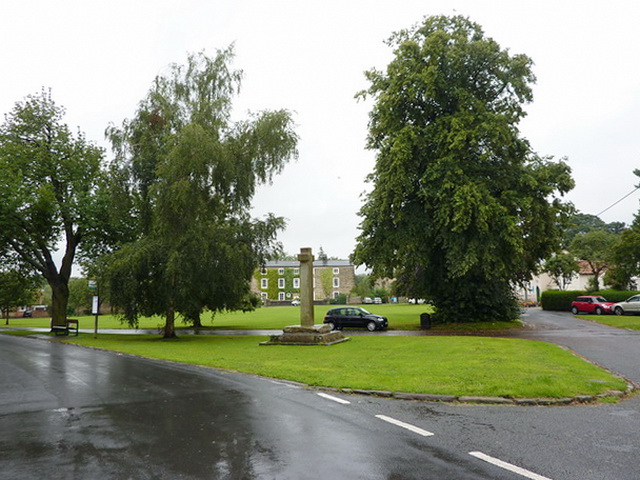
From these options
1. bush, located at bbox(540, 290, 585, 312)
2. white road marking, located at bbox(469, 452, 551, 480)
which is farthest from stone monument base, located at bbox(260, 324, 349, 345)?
bush, located at bbox(540, 290, 585, 312)

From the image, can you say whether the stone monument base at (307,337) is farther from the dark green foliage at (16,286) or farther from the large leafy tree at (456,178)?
the dark green foliage at (16,286)

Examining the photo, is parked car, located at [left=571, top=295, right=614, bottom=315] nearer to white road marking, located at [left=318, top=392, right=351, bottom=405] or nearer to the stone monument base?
the stone monument base

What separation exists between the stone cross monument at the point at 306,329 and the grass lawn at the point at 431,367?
1054 millimetres

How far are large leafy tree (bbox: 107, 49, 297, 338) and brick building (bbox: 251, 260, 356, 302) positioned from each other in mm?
71971

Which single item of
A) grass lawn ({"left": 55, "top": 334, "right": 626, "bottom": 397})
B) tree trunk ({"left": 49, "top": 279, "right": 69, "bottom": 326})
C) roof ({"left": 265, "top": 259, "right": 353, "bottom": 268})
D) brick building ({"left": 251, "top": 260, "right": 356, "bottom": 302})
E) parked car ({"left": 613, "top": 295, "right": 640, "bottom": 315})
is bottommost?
grass lawn ({"left": 55, "top": 334, "right": 626, "bottom": 397})

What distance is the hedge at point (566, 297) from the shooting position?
1833 inches

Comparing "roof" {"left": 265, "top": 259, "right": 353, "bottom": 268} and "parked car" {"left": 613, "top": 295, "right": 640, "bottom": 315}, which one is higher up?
"roof" {"left": 265, "top": 259, "right": 353, "bottom": 268}

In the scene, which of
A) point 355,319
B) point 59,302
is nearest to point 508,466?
point 355,319

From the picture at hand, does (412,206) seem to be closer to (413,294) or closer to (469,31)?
(413,294)

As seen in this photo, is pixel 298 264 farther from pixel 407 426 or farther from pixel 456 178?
pixel 407 426

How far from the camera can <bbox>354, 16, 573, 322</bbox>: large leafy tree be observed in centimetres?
2577

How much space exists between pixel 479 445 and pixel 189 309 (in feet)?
65.0

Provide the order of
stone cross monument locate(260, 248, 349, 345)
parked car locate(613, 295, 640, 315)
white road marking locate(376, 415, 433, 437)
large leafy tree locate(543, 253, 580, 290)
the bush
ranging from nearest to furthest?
white road marking locate(376, 415, 433, 437) < stone cross monument locate(260, 248, 349, 345) < parked car locate(613, 295, 640, 315) < the bush < large leafy tree locate(543, 253, 580, 290)

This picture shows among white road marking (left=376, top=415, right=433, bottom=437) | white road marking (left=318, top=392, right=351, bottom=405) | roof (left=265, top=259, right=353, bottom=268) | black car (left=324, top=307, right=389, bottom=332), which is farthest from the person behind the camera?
roof (left=265, top=259, right=353, bottom=268)
